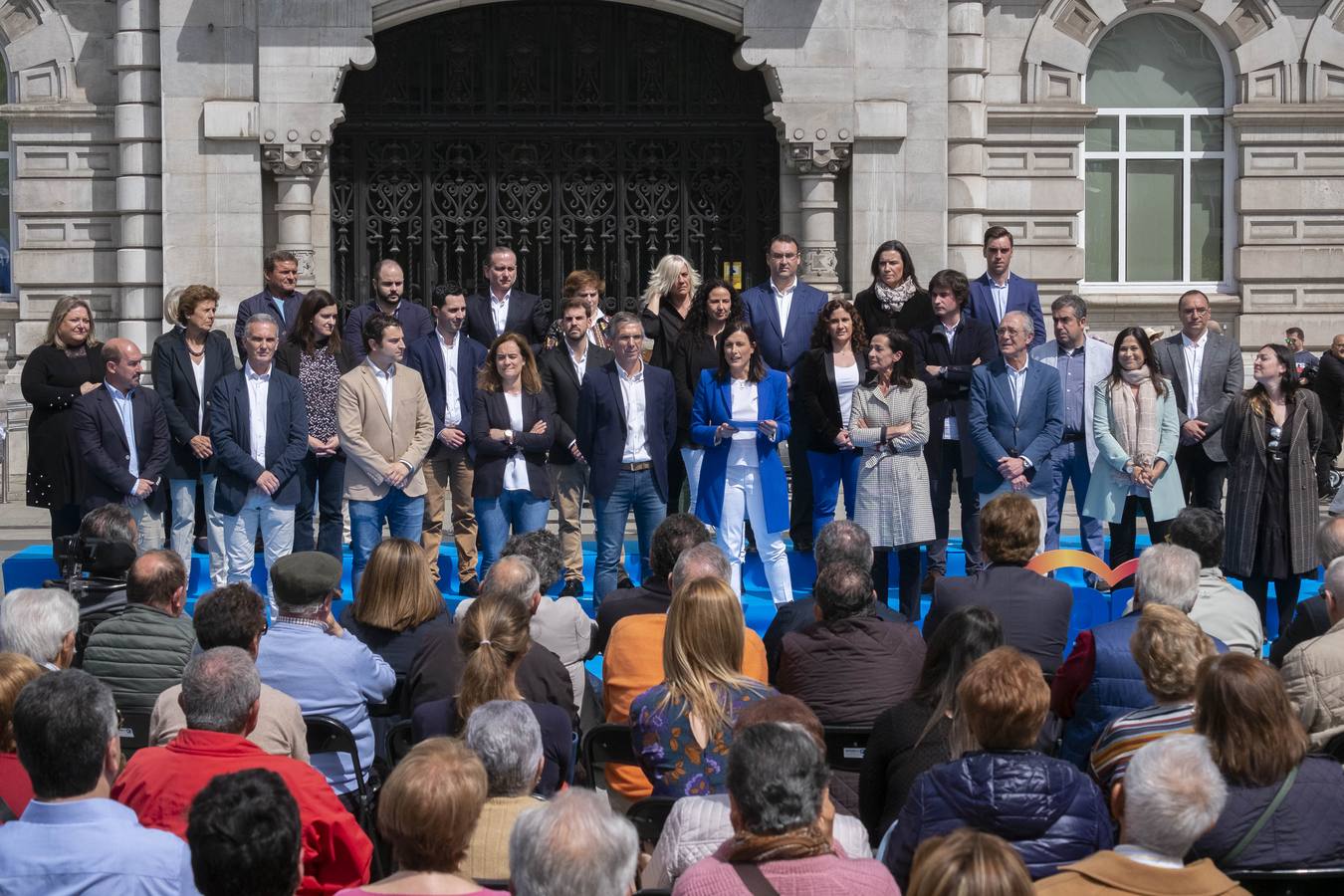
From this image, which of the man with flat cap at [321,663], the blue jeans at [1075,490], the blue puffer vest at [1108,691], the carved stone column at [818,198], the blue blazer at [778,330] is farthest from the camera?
the carved stone column at [818,198]

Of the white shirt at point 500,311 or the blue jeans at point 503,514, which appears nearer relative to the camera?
the blue jeans at point 503,514

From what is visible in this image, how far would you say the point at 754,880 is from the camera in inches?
158

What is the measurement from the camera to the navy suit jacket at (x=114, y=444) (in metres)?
10.4

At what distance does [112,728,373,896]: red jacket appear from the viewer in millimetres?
4930

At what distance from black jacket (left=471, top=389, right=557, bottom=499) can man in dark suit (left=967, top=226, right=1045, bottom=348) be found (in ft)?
10.2

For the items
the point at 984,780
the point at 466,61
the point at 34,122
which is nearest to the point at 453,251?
the point at 466,61

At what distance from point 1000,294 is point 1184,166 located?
5966 millimetres

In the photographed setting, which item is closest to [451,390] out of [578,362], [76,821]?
[578,362]

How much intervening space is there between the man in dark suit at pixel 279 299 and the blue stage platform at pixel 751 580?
1.60 m

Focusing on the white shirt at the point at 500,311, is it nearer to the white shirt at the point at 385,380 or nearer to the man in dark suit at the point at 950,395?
the white shirt at the point at 385,380

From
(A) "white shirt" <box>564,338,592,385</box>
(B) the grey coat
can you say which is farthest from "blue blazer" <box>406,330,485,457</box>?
(B) the grey coat

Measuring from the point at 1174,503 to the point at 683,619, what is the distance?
230 inches

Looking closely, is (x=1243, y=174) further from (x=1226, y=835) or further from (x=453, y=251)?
(x=1226, y=835)

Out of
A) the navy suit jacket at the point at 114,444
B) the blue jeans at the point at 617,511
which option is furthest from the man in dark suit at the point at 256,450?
the blue jeans at the point at 617,511
